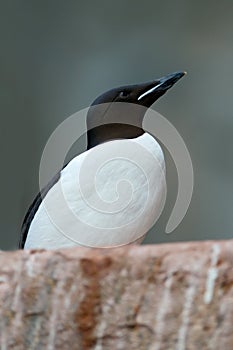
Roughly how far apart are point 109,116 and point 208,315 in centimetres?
95

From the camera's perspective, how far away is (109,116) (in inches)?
82.1

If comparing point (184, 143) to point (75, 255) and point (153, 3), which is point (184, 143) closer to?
point (153, 3)

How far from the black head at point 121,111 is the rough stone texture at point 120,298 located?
0.82 meters

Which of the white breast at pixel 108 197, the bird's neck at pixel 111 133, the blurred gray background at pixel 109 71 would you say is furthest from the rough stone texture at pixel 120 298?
the blurred gray background at pixel 109 71

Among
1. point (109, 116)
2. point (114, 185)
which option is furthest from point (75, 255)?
point (109, 116)

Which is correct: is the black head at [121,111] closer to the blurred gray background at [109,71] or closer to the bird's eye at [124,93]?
the bird's eye at [124,93]

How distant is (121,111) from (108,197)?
0.88 ft

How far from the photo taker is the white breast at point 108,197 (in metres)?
1.91

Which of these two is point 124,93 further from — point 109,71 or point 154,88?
point 109,71

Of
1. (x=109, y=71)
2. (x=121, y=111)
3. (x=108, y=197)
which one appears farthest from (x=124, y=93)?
(x=109, y=71)

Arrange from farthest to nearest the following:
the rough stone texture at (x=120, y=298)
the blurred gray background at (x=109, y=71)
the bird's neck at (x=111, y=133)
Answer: the blurred gray background at (x=109, y=71) < the bird's neck at (x=111, y=133) < the rough stone texture at (x=120, y=298)

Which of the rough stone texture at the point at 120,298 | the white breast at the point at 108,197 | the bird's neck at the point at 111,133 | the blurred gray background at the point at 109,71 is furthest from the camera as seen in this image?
the blurred gray background at the point at 109,71

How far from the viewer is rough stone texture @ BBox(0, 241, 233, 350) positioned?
1209 mm

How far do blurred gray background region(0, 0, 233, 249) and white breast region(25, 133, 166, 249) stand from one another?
0.98m
